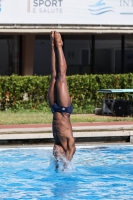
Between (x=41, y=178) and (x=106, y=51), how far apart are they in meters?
15.3

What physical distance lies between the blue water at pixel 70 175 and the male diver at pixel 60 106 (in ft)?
1.57

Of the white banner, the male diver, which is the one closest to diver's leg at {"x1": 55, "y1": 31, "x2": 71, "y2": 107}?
the male diver

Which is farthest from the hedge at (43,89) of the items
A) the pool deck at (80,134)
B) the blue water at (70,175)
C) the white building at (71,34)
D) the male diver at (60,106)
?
the male diver at (60,106)

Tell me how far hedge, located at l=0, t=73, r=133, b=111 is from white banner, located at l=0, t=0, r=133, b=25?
304 centimetres

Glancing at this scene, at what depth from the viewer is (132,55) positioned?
24812mm

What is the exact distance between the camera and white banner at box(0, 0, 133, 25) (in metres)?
21.6

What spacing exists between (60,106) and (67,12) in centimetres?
1381

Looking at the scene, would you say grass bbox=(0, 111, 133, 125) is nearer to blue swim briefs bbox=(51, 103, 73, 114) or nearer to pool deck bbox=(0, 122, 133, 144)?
pool deck bbox=(0, 122, 133, 144)

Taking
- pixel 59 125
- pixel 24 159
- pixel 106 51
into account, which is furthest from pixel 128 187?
pixel 106 51

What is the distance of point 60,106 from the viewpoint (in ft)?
28.8

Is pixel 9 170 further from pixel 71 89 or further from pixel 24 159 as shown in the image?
pixel 71 89

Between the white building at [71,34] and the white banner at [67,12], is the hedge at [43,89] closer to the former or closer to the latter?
the white building at [71,34]

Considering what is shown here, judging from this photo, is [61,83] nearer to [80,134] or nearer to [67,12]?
[80,134]

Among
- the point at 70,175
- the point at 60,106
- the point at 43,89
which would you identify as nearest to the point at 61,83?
the point at 60,106
